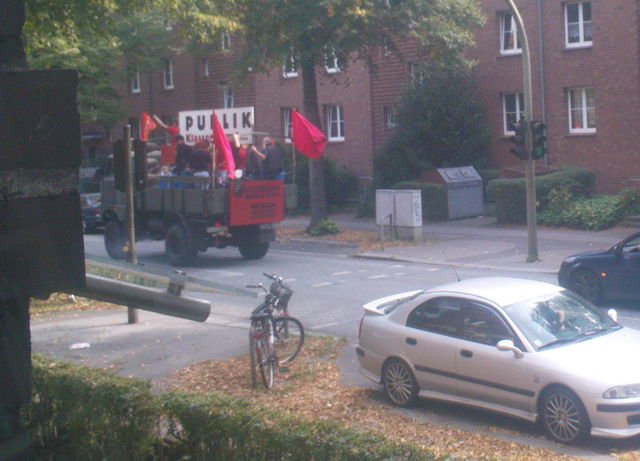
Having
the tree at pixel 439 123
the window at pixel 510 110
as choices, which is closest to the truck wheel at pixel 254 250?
the tree at pixel 439 123

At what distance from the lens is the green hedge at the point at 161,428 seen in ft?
15.5

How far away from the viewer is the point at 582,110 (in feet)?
93.8

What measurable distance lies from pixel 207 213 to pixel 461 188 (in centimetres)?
1207

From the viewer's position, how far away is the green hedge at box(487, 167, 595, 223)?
2636cm

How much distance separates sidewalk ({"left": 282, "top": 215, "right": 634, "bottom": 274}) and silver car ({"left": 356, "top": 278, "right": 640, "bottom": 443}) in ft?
31.4

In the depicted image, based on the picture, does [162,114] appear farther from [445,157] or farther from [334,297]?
[334,297]

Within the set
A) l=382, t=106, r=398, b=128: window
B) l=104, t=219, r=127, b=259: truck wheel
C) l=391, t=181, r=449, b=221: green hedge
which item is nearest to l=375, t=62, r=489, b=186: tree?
l=391, t=181, r=449, b=221: green hedge

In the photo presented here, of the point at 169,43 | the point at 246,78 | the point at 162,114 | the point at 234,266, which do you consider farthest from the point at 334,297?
the point at 162,114

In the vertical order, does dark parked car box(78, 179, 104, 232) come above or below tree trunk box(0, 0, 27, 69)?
below

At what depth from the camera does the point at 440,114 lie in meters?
30.3

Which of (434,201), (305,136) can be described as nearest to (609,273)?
(305,136)

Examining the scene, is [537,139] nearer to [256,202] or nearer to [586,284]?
[586,284]

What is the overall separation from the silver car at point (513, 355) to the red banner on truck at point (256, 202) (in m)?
9.94

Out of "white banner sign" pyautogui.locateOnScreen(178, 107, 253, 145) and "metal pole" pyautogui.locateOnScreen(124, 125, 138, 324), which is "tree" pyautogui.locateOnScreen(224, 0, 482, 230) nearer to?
"white banner sign" pyautogui.locateOnScreen(178, 107, 253, 145)
